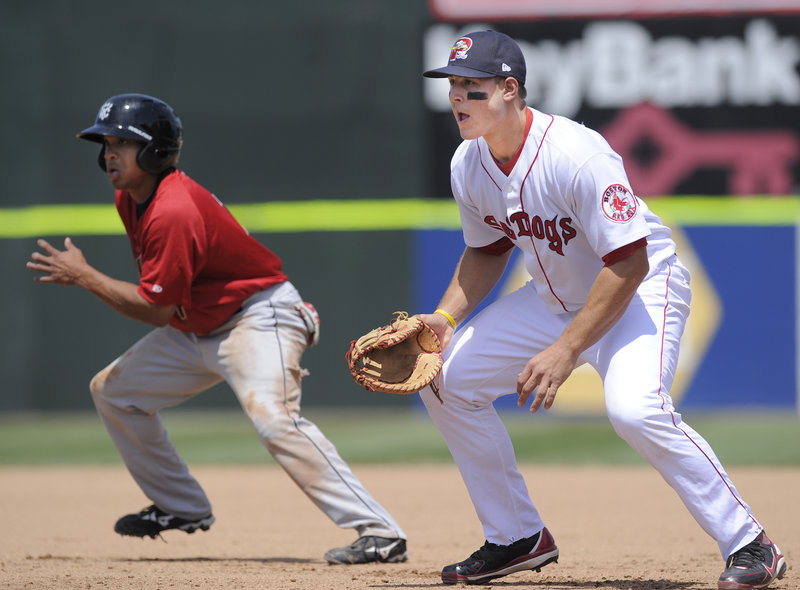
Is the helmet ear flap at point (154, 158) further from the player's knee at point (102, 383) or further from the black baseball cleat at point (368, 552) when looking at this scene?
the black baseball cleat at point (368, 552)

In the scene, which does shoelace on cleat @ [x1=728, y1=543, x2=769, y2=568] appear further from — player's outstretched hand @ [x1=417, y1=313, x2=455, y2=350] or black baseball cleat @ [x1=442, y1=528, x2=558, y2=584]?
player's outstretched hand @ [x1=417, y1=313, x2=455, y2=350]

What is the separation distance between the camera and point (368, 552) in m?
4.14

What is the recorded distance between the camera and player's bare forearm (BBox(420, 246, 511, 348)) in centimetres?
388

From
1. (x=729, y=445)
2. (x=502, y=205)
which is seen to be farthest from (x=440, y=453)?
(x=502, y=205)

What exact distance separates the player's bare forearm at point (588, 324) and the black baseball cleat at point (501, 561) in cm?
61

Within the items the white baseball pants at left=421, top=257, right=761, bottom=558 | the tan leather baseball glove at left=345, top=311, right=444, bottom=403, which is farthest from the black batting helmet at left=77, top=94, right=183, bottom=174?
the white baseball pants at left=421, top=257, right=761, bottom=558

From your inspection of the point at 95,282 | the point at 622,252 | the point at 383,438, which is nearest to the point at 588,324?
the point at 622,252

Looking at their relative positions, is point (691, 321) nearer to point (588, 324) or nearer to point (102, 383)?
point (102, 383)

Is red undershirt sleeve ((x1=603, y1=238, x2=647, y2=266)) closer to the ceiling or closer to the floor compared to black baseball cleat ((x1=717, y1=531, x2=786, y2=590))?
closer to the ceiling

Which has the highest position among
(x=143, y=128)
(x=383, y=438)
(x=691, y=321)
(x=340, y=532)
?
(x=143, y=128)

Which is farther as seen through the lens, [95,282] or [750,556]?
[95,282]

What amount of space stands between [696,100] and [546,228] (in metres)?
6.88

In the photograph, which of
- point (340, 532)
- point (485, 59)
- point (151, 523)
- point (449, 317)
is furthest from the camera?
point (340, 532)

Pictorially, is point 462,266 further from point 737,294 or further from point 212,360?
point 737,294
